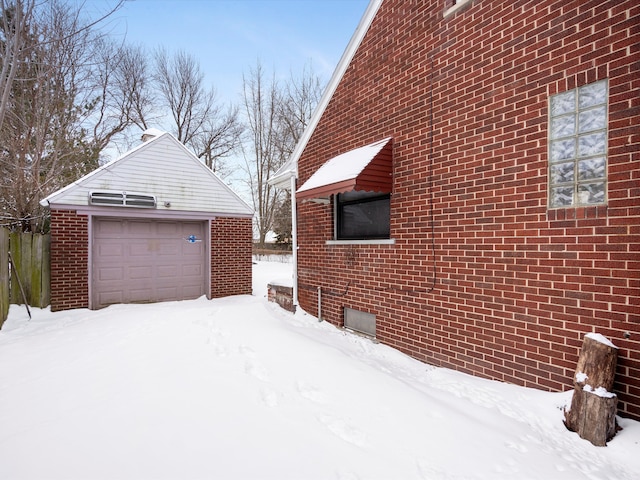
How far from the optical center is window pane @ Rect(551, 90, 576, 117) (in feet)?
10.3

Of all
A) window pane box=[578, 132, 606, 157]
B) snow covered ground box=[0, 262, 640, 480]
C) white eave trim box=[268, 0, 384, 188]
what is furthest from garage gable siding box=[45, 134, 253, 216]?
window pane box=[578, 132, 606, 157]

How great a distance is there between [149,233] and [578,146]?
9.13m

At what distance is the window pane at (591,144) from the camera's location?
2.95 metres

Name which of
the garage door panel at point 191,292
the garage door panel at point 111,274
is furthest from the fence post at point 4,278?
the garage door panel at point 191,292

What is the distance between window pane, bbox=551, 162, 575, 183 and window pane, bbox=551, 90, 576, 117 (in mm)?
507

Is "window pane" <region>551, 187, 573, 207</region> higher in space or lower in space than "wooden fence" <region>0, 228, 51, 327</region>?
higher

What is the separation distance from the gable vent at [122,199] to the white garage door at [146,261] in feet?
1.64

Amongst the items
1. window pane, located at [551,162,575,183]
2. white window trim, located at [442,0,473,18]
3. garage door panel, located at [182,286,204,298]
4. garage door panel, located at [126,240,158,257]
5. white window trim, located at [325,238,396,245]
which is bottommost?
garage door panel, located at [182,286,204,298]

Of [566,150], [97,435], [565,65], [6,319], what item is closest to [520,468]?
[566,150]

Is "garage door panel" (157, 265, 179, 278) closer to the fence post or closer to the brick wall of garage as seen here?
the brick wall of garage

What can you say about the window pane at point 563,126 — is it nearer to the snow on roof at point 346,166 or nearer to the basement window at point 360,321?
the snow on roof at point 346,166

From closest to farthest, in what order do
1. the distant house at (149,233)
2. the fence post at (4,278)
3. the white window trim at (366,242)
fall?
the white window trim at (366,242) < the fence post at (4,278) < the distant house at (149,233)

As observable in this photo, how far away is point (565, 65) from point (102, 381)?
5.59 m

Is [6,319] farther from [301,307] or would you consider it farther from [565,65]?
[565,65]
